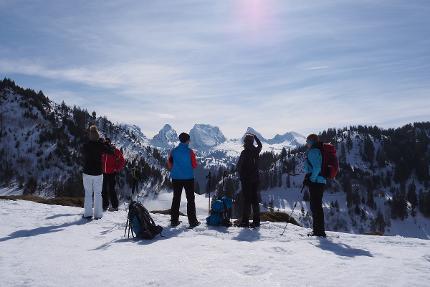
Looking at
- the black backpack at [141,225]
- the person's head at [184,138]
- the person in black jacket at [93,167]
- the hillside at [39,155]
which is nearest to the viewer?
the black backpack at [141,225]

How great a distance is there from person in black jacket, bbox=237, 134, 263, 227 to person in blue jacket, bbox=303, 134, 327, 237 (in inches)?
75.6

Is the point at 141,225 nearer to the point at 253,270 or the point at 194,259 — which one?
the point at 194,259

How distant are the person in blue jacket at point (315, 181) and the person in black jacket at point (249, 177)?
1.92m

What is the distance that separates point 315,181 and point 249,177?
7.95ft

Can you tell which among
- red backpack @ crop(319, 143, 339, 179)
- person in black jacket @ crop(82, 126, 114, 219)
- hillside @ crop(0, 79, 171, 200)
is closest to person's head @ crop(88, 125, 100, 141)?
person in black jacket @ crop(82, 126, 114, 219)

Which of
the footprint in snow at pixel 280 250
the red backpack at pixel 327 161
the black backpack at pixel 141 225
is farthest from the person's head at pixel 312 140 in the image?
the black backpack at pixel 141 225

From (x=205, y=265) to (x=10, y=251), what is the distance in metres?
4.11

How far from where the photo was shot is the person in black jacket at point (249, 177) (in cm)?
1373

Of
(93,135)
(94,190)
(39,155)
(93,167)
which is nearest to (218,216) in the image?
(94,190)

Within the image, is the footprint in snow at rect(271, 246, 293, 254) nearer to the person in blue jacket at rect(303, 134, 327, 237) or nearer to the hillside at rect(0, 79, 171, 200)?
the person in blue jacket at rect(303, 134, 327, 237)

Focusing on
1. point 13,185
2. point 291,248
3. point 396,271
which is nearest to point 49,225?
point 291,248

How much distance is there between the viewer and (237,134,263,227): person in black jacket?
1373 cm

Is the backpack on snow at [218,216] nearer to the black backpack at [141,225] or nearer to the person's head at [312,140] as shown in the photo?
the black backpack at [141,225]

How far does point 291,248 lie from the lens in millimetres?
9367
